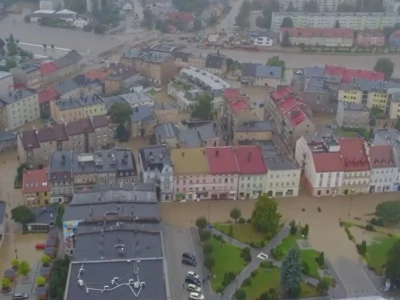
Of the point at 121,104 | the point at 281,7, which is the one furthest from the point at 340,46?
the point at 121,104

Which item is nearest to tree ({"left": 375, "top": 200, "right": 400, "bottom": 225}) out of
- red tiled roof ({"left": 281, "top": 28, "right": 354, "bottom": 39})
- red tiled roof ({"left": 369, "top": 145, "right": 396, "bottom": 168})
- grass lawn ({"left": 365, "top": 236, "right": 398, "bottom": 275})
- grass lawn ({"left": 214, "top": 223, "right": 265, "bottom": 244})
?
grass lawn ({"left": 365, "top": 236, "right": 398, "bottom": 275})

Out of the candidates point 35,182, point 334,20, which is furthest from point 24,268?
point 334,20

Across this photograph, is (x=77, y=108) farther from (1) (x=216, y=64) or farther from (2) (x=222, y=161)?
(1) (x=216, y=64)

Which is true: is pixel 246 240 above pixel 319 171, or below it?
below

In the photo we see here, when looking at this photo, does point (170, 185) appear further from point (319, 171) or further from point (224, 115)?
point (224, 115)

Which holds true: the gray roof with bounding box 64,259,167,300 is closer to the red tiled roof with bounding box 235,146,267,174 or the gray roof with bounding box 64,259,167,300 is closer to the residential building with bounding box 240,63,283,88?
the red tiled roof with bounding box 235,146,267,174

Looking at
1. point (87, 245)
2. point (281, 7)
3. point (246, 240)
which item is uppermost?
point (281, 7)

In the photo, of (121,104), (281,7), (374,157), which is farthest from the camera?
(281,7)
